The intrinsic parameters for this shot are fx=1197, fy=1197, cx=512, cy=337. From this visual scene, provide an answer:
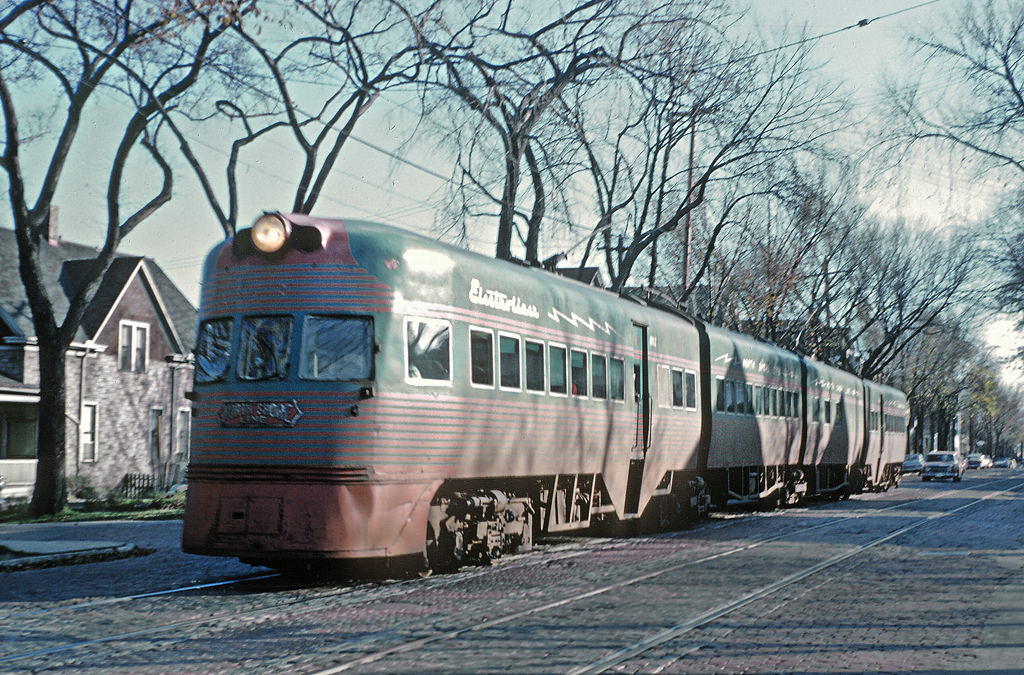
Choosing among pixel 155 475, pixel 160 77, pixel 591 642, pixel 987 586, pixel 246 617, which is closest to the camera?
pixel 591 642

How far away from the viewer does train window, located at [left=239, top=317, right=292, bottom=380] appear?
11.7m

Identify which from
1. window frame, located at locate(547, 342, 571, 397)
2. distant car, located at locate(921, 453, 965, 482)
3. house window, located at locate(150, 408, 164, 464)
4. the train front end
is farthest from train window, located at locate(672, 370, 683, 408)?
distant car, located at locate(921, 453, 965, 482)

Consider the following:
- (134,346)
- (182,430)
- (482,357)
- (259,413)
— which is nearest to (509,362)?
(482,357)

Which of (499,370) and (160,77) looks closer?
(499,370)

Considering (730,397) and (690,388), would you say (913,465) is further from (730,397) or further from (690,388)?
(690,388)

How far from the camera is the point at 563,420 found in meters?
15.3

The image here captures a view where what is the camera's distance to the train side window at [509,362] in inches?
539

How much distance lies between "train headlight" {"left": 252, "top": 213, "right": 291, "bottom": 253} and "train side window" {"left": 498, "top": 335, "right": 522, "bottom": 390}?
2.92 metres

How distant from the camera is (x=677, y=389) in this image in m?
20.3

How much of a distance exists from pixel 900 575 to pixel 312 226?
752 cm

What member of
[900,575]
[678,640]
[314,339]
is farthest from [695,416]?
[678,640]

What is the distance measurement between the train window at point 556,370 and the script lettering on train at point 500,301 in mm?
651

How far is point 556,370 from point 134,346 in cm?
2772

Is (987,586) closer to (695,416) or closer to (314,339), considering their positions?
(314,339)
